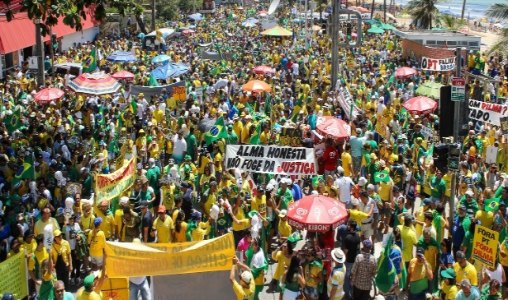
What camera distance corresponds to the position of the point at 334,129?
16.0 meters

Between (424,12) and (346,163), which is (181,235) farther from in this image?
(424,12)

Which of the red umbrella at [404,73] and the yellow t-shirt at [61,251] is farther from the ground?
the yellow t-shirt at [61,251]

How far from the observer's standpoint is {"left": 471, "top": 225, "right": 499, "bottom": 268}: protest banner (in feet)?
33.7

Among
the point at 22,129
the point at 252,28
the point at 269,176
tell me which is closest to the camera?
the point at 269,176

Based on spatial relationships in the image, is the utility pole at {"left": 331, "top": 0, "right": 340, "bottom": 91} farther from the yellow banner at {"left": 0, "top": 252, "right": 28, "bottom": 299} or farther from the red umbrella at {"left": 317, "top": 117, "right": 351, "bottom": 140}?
the yellow banner at {"left": 0, "top": 252, "right": 28, "bottom": 299}

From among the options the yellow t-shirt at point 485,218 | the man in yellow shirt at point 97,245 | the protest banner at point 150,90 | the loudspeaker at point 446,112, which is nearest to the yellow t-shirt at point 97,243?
the man in yellow shirt at point 97,245

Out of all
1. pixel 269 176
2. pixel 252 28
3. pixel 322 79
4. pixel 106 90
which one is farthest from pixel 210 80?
pixel 252 28

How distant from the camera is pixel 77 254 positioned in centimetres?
1164

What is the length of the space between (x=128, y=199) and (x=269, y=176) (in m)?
3.27

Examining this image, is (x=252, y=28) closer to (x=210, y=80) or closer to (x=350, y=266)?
(x=210, y=80)

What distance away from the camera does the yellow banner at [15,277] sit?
9406 mm

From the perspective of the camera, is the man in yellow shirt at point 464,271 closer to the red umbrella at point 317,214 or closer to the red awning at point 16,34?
the red umbrella at point 317,214

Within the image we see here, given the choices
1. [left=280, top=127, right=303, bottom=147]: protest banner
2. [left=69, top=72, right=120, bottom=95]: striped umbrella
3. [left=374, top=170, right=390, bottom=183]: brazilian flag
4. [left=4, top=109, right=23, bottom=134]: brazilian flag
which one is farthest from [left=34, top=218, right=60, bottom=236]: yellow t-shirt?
[left=69, top=72, right=120, bottom=95]: striped umbrella

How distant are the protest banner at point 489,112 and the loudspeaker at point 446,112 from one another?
14.0 feet
